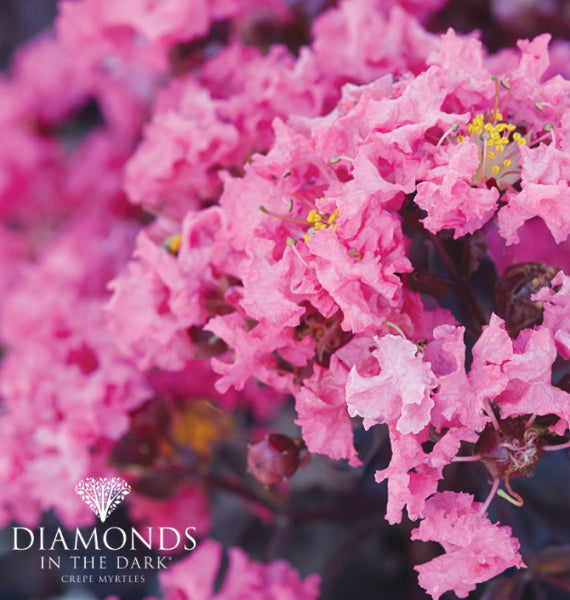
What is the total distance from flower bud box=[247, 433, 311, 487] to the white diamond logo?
0.55 ft

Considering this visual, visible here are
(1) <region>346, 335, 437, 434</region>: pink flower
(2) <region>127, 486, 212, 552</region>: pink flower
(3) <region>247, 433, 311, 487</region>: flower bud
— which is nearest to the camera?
(1) <region>346, 335, 437, 434</region>: pink flower

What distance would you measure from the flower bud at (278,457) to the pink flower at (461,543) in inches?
5.2

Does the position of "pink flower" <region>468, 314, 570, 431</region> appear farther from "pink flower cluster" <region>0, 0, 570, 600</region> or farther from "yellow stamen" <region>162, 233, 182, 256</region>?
"yellow stamen" <region>162, 233, 182, 256</region>

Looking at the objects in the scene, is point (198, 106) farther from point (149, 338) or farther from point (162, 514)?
point (162, 514)

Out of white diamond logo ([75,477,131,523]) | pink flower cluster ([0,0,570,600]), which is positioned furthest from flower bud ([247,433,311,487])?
white diamond logo ([75,477,131,523])

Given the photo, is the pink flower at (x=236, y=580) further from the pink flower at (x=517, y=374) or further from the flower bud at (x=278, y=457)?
the pink flower at (x=517, y=374)

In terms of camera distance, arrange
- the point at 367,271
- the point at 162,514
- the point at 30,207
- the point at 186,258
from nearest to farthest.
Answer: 1. the point at 367,271
2. the point at 186,258
3. the point at 162,514
4. the point at 30,207

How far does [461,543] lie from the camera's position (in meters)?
0.46

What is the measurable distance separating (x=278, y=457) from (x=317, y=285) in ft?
0.56

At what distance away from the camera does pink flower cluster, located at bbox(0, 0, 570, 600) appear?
0.47 metres

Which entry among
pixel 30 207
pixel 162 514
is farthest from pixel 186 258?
pixel 30 207

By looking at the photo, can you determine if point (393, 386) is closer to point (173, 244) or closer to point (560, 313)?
point (560, 313)

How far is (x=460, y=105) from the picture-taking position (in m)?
0.53

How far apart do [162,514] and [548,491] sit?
43 centimetres
